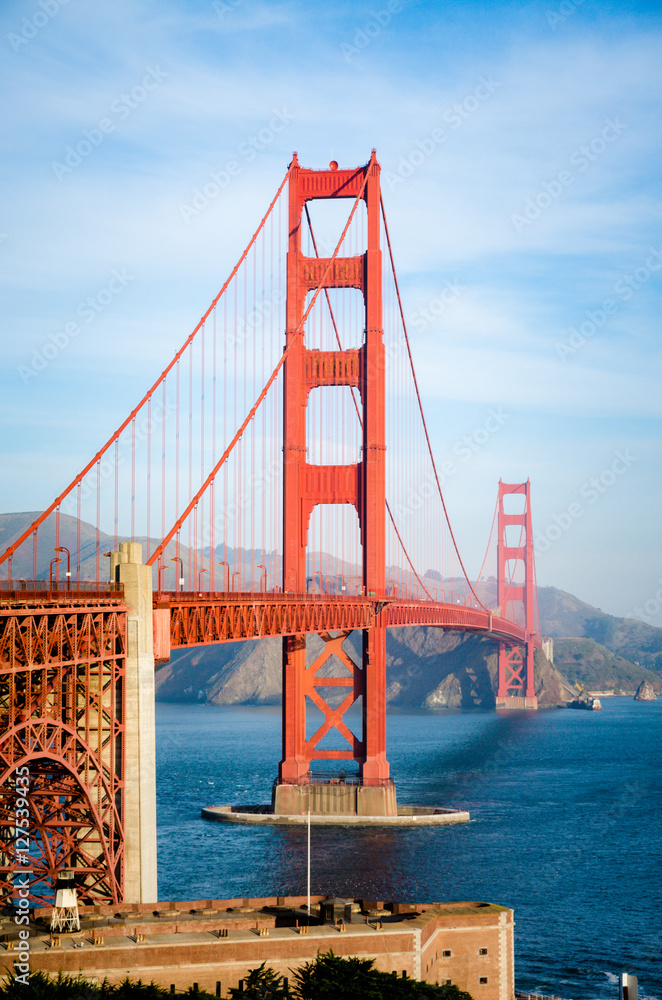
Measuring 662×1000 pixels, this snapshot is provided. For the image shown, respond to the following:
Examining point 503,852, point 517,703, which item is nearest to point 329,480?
point 503,852

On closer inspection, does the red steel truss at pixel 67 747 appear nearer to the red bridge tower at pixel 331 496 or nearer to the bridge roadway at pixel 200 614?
the bridge roadway at pixel 200 614

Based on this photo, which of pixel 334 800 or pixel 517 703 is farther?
pixel 517 703

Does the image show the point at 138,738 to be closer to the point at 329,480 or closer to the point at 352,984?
the point at 352,984

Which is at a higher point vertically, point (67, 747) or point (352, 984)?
point (67, 747)

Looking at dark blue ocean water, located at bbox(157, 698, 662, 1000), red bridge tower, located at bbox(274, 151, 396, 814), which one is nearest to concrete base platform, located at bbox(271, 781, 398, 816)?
red bridge tower, located at bbox(274, 151, 396, 814)

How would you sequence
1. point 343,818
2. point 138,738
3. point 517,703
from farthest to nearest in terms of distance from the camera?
point 517,703 < point 343,818 < point 138,738

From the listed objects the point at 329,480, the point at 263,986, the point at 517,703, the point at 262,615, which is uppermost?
the point at 329,480
